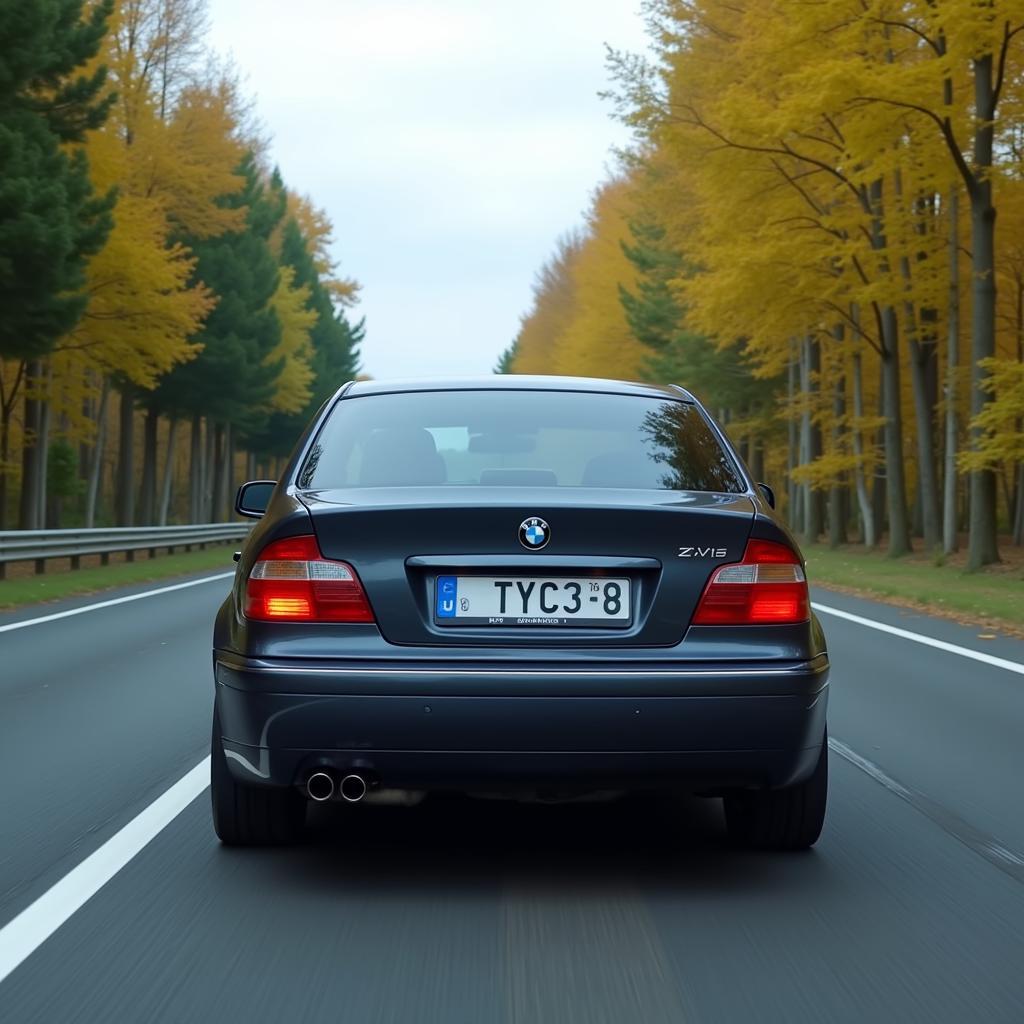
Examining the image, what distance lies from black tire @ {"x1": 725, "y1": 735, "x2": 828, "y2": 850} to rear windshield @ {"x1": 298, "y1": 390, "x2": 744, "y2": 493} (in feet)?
3.33

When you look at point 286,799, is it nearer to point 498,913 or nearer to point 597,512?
point 498,913

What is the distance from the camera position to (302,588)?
4.88m

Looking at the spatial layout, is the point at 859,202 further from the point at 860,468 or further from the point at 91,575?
the point at 91,575

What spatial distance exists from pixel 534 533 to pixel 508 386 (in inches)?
53.0

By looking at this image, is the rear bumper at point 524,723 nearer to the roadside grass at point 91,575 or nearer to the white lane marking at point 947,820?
the white lane marking at point 947,820

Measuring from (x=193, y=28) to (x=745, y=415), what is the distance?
2220cm

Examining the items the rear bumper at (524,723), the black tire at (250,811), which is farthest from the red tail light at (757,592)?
the black tire at (250,811)

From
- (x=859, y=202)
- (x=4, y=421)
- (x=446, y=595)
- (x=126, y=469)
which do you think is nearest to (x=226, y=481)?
(x=126, y=469)

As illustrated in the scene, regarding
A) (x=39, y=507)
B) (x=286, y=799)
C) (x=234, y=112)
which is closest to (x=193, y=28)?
(x=234, y=112)

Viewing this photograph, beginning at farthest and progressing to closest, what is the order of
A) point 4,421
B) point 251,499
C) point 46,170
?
point 4,421 < point 46,170 < point 251,499

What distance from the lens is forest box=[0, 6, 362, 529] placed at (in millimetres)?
26984

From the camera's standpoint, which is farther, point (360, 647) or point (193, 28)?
point (193, 28)

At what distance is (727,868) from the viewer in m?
5.29

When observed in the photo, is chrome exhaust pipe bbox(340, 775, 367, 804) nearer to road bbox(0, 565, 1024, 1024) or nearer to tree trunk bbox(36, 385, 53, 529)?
road bbox(0, 565, 1024, 1024)
